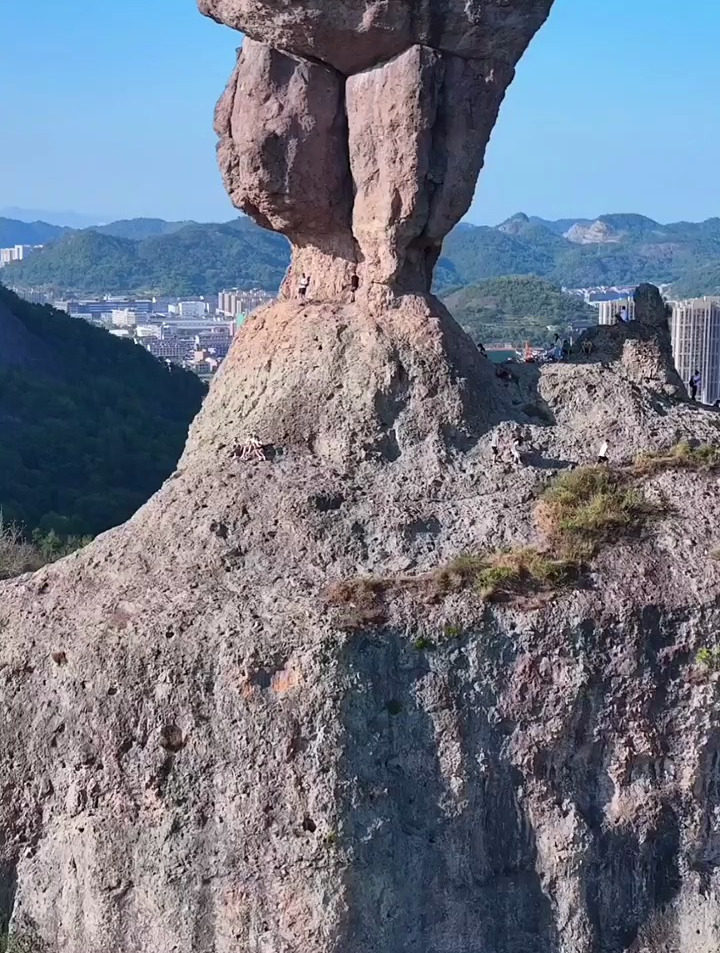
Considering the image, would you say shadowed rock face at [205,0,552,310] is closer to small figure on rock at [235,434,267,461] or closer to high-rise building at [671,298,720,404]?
small figure on rock at [235,434,267,461]

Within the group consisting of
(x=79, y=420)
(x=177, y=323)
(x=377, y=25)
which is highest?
(x=377, y=25)

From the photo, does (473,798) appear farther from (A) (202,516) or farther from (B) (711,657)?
(A) (202,516)

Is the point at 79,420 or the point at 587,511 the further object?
the point at 79,420

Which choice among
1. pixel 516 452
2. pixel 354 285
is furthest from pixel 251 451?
pixel 516 452

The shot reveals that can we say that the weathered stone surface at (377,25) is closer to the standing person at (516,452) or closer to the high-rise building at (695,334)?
the standing person at (516,452)

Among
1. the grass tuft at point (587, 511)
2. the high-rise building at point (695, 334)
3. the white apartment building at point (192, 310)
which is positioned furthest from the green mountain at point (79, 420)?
the white apartment building at point (192, 310)

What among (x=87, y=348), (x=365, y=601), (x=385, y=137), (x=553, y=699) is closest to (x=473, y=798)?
(x=553, y=699)

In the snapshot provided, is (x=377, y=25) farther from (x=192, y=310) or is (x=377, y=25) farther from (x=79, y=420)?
(x=192, y=310)
